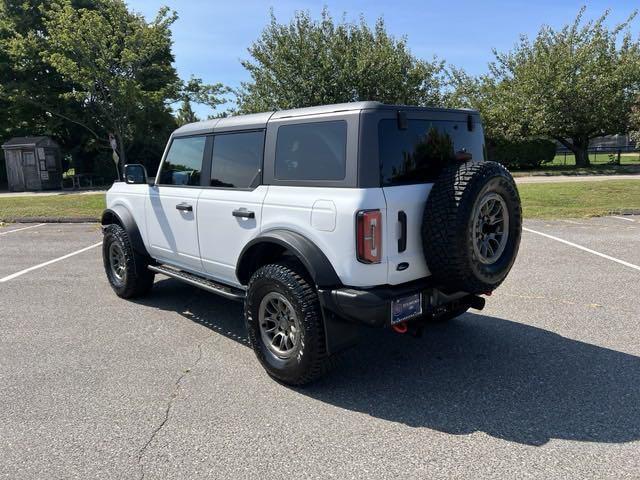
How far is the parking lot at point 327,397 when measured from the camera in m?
2.72

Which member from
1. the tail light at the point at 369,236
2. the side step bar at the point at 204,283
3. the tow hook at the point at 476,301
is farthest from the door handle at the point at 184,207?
the tow hook at the point at 476,301

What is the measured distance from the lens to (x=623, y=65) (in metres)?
23.3

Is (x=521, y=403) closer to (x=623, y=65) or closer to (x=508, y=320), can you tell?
(x=508, y=320)

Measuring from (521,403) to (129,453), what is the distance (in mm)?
2425

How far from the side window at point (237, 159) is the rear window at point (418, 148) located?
1.11 meters

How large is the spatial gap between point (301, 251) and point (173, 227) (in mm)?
2021

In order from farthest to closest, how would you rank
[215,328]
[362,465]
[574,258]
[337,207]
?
[574,258], [215,328], [337,207], [362,465]

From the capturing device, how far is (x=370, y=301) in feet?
10.4

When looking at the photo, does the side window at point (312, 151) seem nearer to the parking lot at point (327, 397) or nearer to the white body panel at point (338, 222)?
the white body panel at point (338, 222)

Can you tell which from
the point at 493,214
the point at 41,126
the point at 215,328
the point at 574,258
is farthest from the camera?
the point at 41,126

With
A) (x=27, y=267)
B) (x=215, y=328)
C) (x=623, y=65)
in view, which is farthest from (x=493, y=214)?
(x=623, y=65)

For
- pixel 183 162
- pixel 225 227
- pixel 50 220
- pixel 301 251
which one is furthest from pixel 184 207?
pixel 50 220

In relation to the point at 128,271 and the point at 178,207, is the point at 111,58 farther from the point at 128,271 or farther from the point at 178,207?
the point at 178,207

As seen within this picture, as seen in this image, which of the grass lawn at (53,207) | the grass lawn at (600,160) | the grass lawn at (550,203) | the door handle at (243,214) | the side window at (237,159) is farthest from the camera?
the grass lawn at (600,160)
